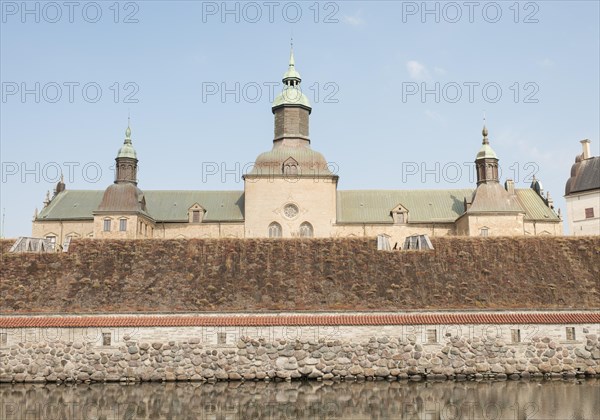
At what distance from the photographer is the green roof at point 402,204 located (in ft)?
219

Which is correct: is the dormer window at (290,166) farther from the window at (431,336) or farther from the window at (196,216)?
the window at (431,336)

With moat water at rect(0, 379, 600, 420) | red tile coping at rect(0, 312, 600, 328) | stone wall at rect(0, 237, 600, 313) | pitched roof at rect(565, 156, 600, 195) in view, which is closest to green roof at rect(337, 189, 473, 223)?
pitched roof at rect(565, 156, 600, 195)

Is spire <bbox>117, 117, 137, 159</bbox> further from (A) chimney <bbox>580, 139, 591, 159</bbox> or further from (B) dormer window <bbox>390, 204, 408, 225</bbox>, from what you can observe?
(A) chimney <bbox>580, 139, 591, 159</bbox>

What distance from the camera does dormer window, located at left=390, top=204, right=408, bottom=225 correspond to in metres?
66.6

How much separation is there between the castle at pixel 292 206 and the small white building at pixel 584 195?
1.94 m

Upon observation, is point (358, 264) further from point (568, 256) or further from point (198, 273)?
point (568, 256)

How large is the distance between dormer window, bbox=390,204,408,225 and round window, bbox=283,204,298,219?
34.7 feet

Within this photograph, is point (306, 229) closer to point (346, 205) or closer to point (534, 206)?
point (346, 205)

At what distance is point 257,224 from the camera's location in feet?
208

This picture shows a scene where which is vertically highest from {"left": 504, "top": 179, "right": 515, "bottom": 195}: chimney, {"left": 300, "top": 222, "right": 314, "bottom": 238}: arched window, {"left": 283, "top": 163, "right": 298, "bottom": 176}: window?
{"left": 283, "top": 163, "right": 298, "bottom": 176}: window

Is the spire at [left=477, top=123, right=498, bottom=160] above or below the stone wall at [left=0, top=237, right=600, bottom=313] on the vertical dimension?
above

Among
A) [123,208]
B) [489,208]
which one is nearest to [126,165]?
[123,208]

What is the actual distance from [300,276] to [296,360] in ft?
14.6

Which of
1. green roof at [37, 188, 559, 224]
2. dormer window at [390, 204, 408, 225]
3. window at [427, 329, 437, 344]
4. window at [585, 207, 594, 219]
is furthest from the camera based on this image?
green roof at [37, 188, 559, 224]
